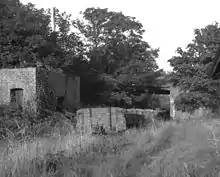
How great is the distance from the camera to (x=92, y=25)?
→ 4816 centimetres

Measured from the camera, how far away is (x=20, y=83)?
23797 mm

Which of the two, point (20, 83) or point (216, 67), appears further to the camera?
point (20, 83)

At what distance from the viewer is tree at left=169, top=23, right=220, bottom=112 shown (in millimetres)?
25047

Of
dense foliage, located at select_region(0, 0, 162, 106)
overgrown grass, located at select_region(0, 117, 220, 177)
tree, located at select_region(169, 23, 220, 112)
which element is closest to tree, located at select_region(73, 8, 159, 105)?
dense foliage, located at select_region(0, 0, 162, 106)

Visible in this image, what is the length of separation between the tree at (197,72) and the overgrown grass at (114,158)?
15809mm

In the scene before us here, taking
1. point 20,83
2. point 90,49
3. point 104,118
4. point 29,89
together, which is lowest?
point 104,118

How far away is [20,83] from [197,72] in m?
12.2

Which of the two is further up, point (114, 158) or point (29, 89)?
point (29, 89)

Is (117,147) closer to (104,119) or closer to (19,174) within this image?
(19,174)

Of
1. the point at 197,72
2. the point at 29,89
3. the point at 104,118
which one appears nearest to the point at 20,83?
the point at 29,89

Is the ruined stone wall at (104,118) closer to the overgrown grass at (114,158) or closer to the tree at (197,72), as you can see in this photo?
the overgrown grass at (114,158)

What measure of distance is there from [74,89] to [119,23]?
1937 centimetres

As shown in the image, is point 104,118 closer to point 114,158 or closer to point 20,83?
point 114,158

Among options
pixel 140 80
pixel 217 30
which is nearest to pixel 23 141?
pixel 217 30
